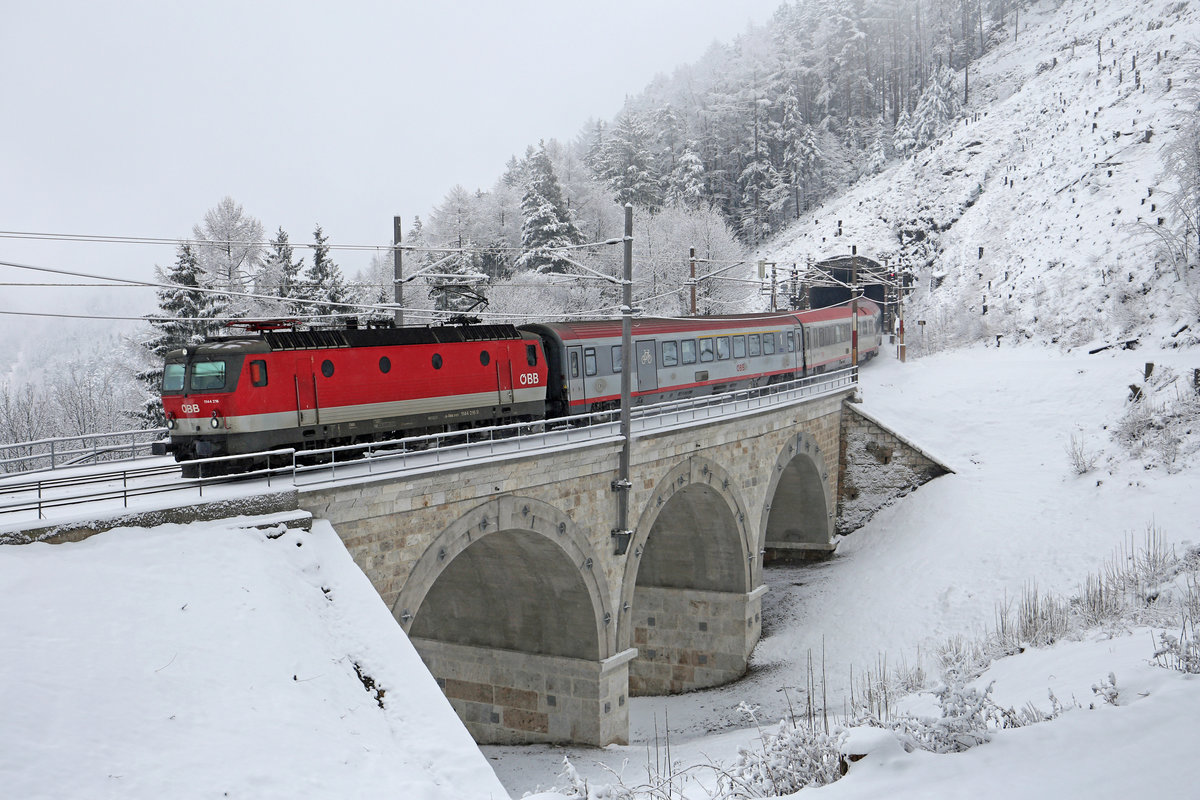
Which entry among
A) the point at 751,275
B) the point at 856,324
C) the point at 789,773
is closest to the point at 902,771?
the point at 789,773

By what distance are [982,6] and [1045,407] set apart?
3430 inches

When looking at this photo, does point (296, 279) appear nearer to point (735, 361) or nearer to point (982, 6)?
point (735, 361)

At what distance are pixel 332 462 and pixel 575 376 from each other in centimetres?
1022

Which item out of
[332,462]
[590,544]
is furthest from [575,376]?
[332,462]

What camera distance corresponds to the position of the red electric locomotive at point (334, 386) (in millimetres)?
15773

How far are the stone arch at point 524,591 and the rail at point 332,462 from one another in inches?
60.6

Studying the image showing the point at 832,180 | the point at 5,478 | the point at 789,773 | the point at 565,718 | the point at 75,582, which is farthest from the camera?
the point at 832,180

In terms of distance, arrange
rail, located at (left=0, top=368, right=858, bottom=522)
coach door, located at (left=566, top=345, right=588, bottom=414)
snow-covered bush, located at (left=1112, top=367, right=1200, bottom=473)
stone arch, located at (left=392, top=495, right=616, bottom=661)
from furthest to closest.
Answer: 1. snow-covered bush, located at (left=1112, top=367, right=1200, bottom=473)
2. coach door, located at (left=566, top=345, right=588, bottom=414)
3. stone arch, located at (left=392, top=495, right=616, bottom=661)
4. rail, located at (left=0, top=368, right=858, bottom=522)

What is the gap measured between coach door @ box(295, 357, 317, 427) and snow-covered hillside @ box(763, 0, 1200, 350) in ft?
118

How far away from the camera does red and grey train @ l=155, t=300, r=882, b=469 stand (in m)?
15.8

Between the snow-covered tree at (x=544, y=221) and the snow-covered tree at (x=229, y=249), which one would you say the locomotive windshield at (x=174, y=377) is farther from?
the snow-covered tree at (x=544, y=221)

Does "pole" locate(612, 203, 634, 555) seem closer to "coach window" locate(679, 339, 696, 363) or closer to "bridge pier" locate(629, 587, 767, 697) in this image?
"coach window" locate(679, 339, 696, 363)

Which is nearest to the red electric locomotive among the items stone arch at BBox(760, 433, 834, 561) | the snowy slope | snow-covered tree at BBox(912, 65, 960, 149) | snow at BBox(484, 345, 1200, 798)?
the snowy slope

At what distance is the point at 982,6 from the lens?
344 feet
